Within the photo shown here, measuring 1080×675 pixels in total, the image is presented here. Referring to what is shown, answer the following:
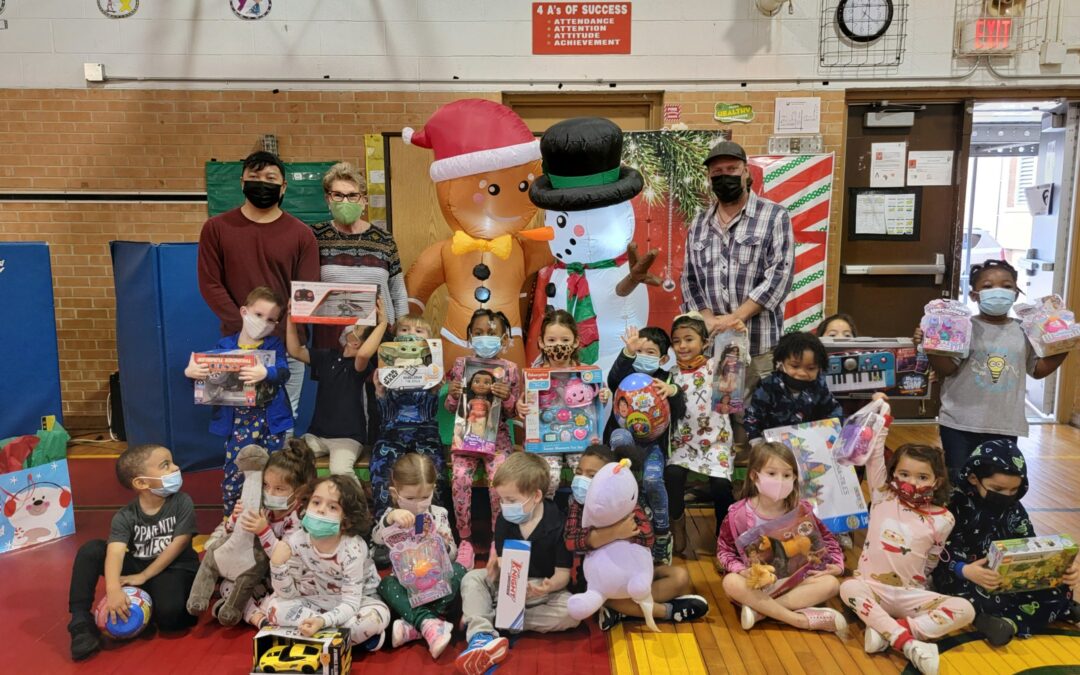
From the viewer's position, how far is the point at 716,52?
517 cm

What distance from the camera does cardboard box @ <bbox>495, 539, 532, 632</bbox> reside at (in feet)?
8.38

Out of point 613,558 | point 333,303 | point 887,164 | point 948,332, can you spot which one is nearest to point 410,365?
point 333,303

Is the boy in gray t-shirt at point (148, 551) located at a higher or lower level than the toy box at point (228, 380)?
lower

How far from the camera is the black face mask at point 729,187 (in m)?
3.54

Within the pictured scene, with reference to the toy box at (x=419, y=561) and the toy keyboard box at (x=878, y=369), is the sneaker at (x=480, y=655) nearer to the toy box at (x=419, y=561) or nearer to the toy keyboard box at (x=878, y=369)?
the toy box at (x=419, y=561)

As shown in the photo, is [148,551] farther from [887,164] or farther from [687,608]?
[887,164]

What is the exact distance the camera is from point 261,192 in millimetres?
3434

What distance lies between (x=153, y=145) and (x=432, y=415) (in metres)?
3.53

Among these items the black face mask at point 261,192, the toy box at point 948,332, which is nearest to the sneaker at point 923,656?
the toy box at point 948,332

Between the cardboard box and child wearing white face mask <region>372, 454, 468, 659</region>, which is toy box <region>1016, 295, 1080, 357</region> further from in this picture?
child wearing white face mask <region>372, 454, 468, 659</region>

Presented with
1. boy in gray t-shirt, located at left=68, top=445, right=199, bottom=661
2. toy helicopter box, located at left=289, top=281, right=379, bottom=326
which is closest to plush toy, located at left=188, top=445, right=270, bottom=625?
boy in gray t-shirt, located at left=68, top=445, right=199, bottom=661

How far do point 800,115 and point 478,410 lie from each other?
347cm

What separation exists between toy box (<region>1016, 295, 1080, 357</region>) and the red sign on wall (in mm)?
3203

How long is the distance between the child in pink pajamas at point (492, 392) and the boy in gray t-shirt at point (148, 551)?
1089 millimetres
